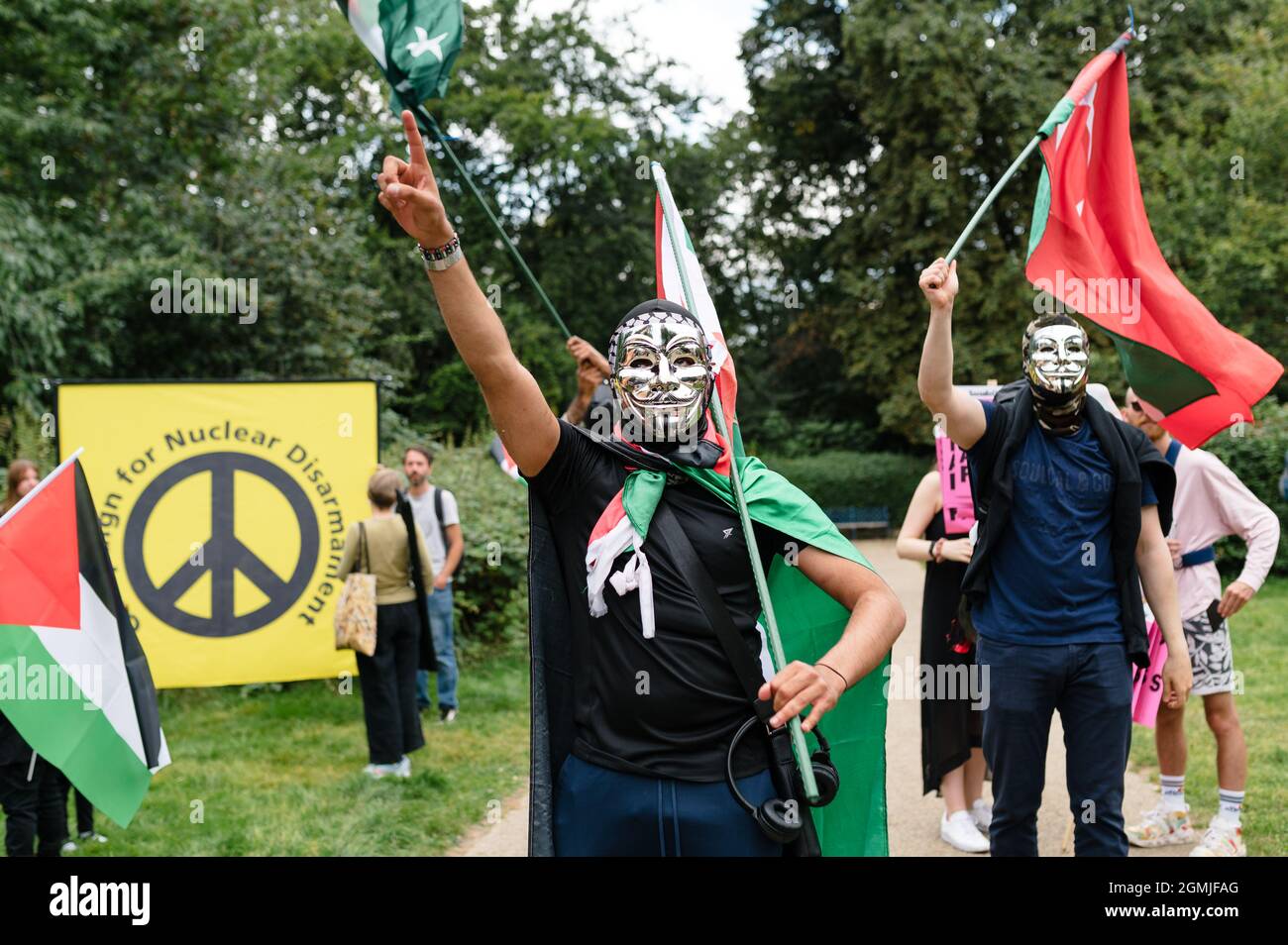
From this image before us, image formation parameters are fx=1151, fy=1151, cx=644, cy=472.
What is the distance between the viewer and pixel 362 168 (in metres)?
29.4

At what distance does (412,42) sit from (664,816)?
2.32m

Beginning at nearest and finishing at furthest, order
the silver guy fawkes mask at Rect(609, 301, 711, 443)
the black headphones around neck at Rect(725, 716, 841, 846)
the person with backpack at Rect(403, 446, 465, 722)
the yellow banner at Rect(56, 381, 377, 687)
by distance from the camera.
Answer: the black headphones around neck at Rect(725, 716, 841, 846) < the silver guy fawkes mask at Rect(609, 301, 711, 443) < the yellow banner at Rect(56, 381, 377, 687) < the person with backpack at Rect(403, 446, 465, 722)

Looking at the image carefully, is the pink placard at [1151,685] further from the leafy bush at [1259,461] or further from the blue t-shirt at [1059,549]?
the leafy bush at [1259,461]

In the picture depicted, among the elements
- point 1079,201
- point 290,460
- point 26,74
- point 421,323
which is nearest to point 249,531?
point 290,460

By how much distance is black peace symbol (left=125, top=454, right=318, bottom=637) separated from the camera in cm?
870

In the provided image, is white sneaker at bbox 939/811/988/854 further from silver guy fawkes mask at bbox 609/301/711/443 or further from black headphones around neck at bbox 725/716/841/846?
silver guy fawkes mask at bbox 609/301/711/443

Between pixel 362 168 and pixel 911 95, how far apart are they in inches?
539

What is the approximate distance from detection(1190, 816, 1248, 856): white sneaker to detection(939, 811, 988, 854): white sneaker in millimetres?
962

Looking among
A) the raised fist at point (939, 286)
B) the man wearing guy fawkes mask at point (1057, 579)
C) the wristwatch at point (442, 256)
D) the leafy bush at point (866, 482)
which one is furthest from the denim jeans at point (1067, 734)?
the leafy bush at point (866, 482)

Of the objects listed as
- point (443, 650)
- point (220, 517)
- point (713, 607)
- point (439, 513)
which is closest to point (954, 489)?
point (713, 607)

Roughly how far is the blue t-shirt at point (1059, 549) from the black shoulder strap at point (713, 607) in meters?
1.79

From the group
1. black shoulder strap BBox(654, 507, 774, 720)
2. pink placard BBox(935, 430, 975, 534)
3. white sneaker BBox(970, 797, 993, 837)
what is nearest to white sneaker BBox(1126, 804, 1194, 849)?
white sneaker BBox(970, 797, 993, 837)

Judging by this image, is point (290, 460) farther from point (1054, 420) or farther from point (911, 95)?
point (911, 95)

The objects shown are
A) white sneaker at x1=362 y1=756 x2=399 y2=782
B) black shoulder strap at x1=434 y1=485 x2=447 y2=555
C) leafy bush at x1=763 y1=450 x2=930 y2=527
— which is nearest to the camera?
white sneaker at x1=362 y1=756 x2=399 y2=782
